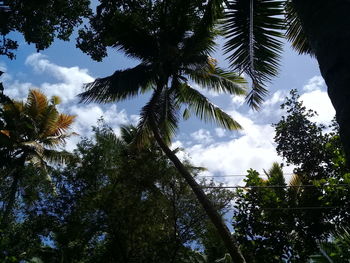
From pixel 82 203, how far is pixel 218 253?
632cm

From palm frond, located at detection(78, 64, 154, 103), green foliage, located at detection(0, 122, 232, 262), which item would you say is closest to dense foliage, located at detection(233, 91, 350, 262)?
green foliage, located at detection(0, 122, 232, 262)

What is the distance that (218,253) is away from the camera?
15188 millimetres

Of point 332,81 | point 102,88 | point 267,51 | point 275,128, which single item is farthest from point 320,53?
point 275,128

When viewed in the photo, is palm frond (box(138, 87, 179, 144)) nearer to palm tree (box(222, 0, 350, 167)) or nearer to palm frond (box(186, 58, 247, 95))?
palm frond (box(186, 58, 247, 95))

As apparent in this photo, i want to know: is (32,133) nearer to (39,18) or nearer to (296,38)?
(39,18)

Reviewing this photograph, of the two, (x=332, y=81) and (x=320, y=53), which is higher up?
(x=320, y=53)

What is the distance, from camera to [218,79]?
1356cm

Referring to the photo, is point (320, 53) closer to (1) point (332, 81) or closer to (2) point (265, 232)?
(1) point (332, 81)

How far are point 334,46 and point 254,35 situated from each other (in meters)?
4.26

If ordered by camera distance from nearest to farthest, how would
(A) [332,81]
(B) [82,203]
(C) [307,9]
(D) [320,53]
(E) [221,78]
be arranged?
(A) [332,81], (D) [320,53], (C) [307,9], (B) [82,203], (E) [221,78]

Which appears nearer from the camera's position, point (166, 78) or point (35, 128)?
point (166, 78)

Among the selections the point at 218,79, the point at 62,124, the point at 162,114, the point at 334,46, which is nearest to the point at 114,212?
the point at 162,114

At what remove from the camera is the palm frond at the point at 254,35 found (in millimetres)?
5281

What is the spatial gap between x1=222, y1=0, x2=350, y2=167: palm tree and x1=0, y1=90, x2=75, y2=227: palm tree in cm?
1184
